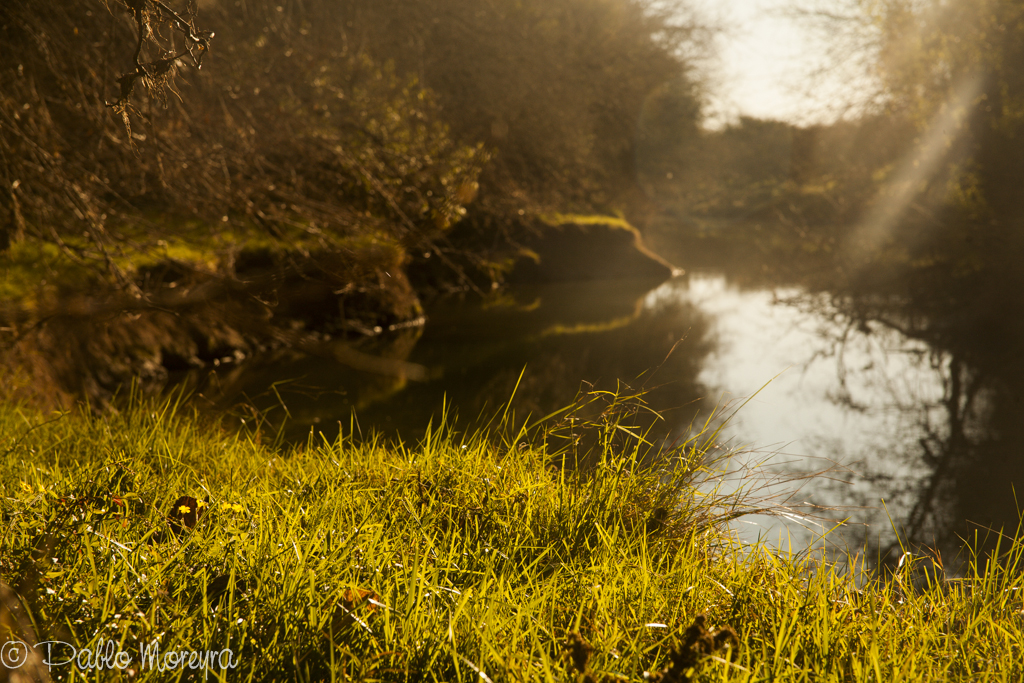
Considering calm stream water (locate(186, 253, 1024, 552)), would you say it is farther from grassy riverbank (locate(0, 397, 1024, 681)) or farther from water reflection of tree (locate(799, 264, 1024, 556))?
grassy riverbank (locate(0, 397, 1024, 681))

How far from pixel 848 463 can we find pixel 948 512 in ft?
2.27

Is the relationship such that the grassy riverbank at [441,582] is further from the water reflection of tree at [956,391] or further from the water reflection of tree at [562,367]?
the water reflection of tree at [956,391]

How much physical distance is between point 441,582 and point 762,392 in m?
4.15

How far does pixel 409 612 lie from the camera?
142 centimetres

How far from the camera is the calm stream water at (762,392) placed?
125 inches

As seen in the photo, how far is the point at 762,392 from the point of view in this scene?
204 inches

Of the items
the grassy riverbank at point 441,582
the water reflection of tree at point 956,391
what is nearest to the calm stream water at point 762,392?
the water reflection of tree at point 956,391

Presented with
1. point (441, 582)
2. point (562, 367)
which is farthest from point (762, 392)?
point (441, 582)

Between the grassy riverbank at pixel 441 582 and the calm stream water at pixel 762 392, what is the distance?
39 cm

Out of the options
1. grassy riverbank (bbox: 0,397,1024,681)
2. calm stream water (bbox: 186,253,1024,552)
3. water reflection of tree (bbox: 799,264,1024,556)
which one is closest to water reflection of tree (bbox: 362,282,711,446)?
calm stream water (bbox: 186,253,1024,552)

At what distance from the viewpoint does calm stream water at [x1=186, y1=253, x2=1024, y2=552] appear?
318 cm

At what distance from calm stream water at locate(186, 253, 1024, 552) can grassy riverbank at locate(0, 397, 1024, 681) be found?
391mm

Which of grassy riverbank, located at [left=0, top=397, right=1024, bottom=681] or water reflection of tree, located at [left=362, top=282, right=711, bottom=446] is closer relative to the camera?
grassy riverbank, located at [left=0, top=397, right=1024, bottom=681]

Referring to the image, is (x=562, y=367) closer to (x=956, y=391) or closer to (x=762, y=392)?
(x=762, y=392)
